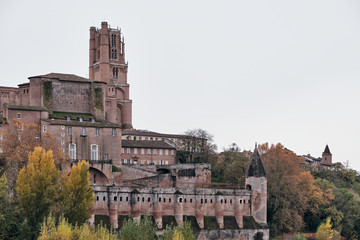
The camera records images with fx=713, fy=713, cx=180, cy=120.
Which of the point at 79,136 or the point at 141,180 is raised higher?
the point at 79,136

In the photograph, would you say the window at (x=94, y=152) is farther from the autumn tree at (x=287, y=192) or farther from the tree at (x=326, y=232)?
the tree at (x=326, y=232)

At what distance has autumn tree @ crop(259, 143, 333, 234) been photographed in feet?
255

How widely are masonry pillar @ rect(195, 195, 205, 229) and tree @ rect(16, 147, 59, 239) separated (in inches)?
637

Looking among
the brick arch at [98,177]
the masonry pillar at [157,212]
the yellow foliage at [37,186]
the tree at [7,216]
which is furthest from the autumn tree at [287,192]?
the tree at [7,216]

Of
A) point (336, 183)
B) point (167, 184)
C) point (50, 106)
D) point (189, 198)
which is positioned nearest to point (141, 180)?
point (167, 184)

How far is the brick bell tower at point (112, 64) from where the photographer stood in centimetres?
10406

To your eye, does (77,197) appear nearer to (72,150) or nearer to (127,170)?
(72,150)

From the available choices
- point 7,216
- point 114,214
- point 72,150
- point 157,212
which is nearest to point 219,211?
point 157,212

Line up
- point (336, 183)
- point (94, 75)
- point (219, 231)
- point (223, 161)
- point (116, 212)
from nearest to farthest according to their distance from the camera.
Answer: point (116, 212), point (219, 231), point (223, 161), point (336, 183), point (94, 75)

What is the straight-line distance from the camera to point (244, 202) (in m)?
75.7

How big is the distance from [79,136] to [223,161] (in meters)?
21.4

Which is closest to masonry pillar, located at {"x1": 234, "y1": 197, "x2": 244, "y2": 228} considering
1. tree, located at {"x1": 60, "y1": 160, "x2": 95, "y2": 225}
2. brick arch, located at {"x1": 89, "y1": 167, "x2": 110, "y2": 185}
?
brick arch, located at {"x1": 89, "y1": 167, "x2": 110, "y2": 185}

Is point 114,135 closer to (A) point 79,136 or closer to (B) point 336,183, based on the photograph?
(A) point 79,136

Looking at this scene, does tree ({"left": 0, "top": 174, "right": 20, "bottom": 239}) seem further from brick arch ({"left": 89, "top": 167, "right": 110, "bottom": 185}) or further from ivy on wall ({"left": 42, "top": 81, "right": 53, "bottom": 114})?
ivy on wall ({"left": 42, "top": 81, "right": 53, "bottom": 114})
